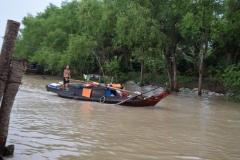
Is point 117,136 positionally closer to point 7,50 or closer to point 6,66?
point 6,66

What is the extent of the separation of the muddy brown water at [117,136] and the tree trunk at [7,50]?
153 cm

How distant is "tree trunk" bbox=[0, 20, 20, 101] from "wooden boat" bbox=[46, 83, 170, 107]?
902 centimetres

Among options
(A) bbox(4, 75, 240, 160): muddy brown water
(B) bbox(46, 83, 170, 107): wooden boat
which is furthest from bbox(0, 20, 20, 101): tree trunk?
(B) bbox(46, 83, 170, 107): wooden boat

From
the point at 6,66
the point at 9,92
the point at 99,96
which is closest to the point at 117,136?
the point at 9,92

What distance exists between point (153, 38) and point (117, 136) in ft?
50.7

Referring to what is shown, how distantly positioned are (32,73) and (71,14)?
1065 centimetres

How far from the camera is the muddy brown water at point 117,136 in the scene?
20.1ft

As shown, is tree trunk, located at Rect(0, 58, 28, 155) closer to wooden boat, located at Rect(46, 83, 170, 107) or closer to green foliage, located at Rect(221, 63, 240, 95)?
wooden boat, located at Rect(46, 83, 170, 107)

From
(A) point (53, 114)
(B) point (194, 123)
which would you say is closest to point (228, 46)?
(B) point (194, 123)

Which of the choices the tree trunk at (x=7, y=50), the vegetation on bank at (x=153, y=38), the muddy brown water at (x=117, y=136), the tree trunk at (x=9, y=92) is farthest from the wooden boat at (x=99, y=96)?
the tree trunk at (x=7, y=50)

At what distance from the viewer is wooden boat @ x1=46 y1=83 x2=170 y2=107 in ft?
44.7

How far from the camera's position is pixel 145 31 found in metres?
21.1

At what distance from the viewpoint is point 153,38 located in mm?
22172

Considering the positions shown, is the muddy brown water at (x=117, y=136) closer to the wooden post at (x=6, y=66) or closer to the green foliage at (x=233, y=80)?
the wooden post at (x=6, y=66)
